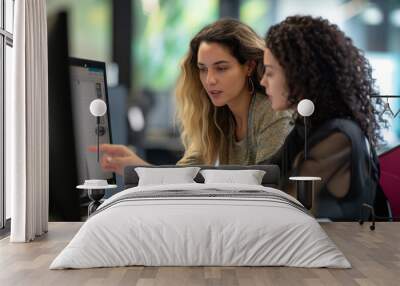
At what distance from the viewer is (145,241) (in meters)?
4.11

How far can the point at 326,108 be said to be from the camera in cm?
633

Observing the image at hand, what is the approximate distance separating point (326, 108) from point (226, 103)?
1059 mm

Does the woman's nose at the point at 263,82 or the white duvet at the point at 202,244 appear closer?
the white duvet at the point at 202,244

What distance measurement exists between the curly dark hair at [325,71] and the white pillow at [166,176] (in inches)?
53.5

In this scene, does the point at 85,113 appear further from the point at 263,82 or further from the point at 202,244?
the point at 202,244

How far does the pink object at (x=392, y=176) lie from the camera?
653 cm

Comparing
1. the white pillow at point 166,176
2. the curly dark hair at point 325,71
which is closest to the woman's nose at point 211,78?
the curly dark hair at point 325,71

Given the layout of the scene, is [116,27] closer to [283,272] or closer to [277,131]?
[277,131]

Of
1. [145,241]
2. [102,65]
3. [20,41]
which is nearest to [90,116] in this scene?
[102,65]

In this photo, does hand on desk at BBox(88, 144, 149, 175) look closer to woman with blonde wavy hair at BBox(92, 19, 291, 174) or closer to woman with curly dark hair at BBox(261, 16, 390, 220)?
woman with blonde wavy hair at BBox(92, 19, 291, 174)

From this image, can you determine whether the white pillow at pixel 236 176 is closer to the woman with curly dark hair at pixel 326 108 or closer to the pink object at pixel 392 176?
the woman with curly dark hair at pixel 326 108

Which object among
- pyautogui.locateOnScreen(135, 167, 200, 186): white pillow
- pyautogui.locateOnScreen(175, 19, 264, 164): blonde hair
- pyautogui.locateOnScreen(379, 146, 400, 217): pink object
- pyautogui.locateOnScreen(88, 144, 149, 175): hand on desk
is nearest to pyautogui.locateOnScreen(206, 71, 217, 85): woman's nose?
pyautogui.locateOnScreen(175, 19, 264, 164): blonde hair

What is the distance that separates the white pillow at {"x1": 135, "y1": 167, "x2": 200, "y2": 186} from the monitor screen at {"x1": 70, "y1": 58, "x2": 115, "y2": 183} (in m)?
0.59

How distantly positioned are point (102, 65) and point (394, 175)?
3423 mm
